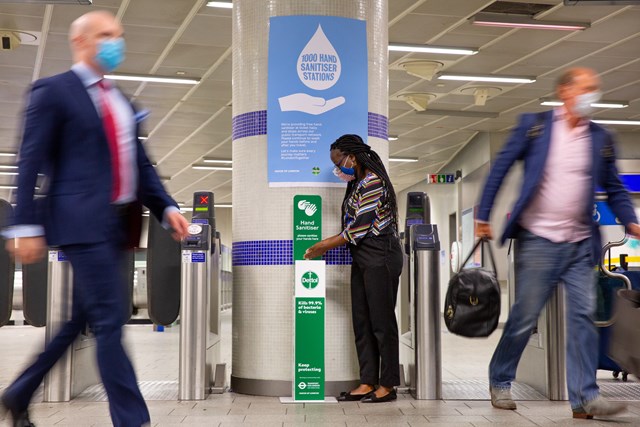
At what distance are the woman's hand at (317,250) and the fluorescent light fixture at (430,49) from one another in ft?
19.6

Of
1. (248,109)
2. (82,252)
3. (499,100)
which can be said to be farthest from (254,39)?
(499,100)

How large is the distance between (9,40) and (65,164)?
811 cm

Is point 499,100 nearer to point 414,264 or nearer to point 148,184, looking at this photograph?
point 414,264

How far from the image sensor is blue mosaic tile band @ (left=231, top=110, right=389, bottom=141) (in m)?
5.58

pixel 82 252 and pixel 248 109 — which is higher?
pixel 248 109

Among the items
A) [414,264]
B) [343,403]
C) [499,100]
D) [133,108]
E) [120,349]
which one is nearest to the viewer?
[120,349]

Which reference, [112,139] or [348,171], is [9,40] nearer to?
[348,171]

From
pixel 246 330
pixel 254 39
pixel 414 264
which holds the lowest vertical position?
pixel 246 330

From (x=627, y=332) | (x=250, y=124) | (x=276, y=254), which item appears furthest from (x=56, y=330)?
(x=627, y=332)

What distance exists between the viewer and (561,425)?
13.6ft

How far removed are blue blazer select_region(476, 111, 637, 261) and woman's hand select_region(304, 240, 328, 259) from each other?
1250mm

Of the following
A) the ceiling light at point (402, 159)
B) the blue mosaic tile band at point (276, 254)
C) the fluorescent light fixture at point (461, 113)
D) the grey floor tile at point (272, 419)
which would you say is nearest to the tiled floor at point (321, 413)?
the grey floor tile at point (272, 419)

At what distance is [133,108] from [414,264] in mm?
2762

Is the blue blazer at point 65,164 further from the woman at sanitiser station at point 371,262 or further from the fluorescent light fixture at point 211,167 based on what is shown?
the fluorescent light fixture at point 211,167
